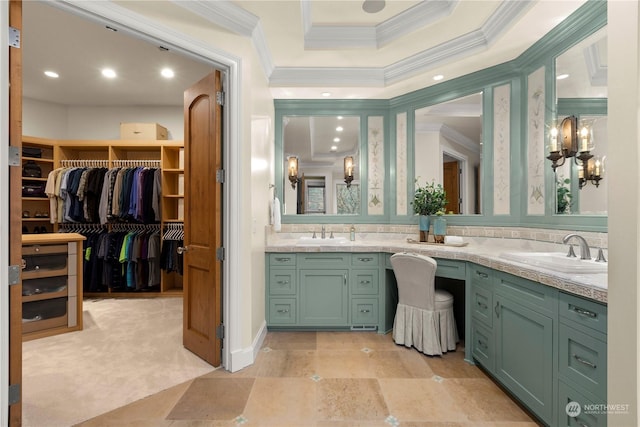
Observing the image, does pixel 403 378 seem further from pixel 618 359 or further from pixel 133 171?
pixel 133 171

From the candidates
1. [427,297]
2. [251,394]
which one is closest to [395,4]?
[427,297]

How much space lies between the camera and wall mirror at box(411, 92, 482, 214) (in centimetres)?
294

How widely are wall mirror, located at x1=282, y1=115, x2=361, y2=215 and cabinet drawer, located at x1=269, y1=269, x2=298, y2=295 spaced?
845 millimetres

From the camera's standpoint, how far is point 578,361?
4.54ft

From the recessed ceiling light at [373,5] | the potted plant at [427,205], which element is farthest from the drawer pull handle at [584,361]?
the recessed ceiling light at [373,5]

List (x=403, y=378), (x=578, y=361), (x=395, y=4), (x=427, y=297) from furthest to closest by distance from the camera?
(x=427, y=297) < (x=395, y=4) < (x=403, y=378) < (x=578, y=361)

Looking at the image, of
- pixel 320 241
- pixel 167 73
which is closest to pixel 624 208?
pixel 320 241

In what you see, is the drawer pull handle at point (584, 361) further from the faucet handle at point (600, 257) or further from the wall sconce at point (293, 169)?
the wall sconce at point (293, 169)

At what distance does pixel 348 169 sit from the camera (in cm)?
348

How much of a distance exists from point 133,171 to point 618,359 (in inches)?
192

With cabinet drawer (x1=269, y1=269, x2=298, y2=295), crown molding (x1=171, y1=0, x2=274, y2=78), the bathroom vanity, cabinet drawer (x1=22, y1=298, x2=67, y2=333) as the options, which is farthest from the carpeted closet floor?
crown molding (x1=171, y1=0, x2=274, y2=78)

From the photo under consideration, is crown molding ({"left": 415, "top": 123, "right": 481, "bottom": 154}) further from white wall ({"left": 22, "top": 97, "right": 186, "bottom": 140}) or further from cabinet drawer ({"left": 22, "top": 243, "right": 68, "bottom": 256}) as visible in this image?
cabinet drawer ({"left": 22, "top": 243, "right": 68, "bottom": 256})

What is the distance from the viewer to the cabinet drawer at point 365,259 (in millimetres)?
2881

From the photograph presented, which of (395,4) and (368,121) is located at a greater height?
(395,4)
